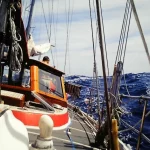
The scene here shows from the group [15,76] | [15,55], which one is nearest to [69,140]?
[15,55]

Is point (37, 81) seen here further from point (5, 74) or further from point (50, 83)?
point (5, 74)

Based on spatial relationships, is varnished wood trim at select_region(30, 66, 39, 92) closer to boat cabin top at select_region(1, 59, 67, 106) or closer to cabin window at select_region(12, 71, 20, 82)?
boat cabin top at select_region(1, 59, 67, 106)

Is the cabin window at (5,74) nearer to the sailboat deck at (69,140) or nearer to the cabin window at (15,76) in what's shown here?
the cabin window at (15,76)

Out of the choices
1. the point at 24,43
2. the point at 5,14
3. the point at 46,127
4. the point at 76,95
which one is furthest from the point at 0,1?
the point at 76,95

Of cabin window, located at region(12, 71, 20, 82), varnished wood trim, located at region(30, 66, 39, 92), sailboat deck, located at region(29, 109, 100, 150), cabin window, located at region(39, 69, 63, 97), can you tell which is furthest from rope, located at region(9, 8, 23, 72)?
sailboat deck, located at region(29, 109, 100, 150)

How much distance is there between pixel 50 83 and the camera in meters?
7.44

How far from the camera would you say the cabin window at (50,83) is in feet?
23.4

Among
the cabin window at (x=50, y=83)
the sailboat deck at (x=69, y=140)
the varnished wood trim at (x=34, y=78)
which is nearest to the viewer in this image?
the sailboat deck at (x=69, y=140)

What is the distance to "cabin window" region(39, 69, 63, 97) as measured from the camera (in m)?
7.13

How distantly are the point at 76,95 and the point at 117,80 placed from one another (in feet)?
23.5

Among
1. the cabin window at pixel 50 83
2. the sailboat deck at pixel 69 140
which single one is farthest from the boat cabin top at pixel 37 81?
the sailboat deck at pixel 69 140

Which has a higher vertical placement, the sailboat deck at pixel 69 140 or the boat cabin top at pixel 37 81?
the boat cabin top at pixel 37 81

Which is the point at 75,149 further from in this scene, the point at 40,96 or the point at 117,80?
the point at 40,96

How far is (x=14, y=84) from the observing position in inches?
292
